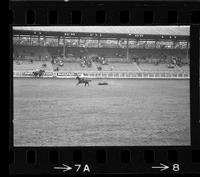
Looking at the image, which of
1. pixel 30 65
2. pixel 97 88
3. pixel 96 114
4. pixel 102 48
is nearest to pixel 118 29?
pixel 102 48

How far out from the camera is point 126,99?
5020mm

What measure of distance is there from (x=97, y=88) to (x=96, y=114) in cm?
35

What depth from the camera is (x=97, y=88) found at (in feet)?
16.5

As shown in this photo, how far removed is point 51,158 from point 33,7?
5.88ft

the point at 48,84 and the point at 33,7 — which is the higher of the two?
the point at 33,7

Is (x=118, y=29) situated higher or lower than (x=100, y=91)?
higher

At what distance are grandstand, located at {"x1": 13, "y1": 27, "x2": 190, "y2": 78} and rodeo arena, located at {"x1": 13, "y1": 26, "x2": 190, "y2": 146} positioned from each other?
0.04 feet

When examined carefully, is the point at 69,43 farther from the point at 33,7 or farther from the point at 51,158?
the point at 51,158

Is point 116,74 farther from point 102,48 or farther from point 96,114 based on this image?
point 96,114

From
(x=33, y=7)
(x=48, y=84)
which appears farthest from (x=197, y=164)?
(x=33, y=7)

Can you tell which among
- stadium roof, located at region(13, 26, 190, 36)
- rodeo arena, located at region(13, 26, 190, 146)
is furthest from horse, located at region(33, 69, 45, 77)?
stadium roof, located at region(13, 26, 190, 36)

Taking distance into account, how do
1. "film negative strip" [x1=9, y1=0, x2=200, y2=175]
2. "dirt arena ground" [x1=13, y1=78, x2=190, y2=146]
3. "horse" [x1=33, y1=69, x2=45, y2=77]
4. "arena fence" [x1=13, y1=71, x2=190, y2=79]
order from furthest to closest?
"horse" [x1=33, y1=69, x2=45, y2=77], "arena fence" [x1=13, y1=71, x2=190, y2=79], "dirt arena ground" [x1=13, y1=78, x2=190, y2=146], "film negative strip" [x1=9, y1=0, x2=200, y2=175]

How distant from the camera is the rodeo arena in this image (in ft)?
15.7

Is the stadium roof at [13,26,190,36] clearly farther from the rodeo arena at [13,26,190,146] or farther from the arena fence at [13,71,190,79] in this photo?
the arena fence at [13,71,190,79]
